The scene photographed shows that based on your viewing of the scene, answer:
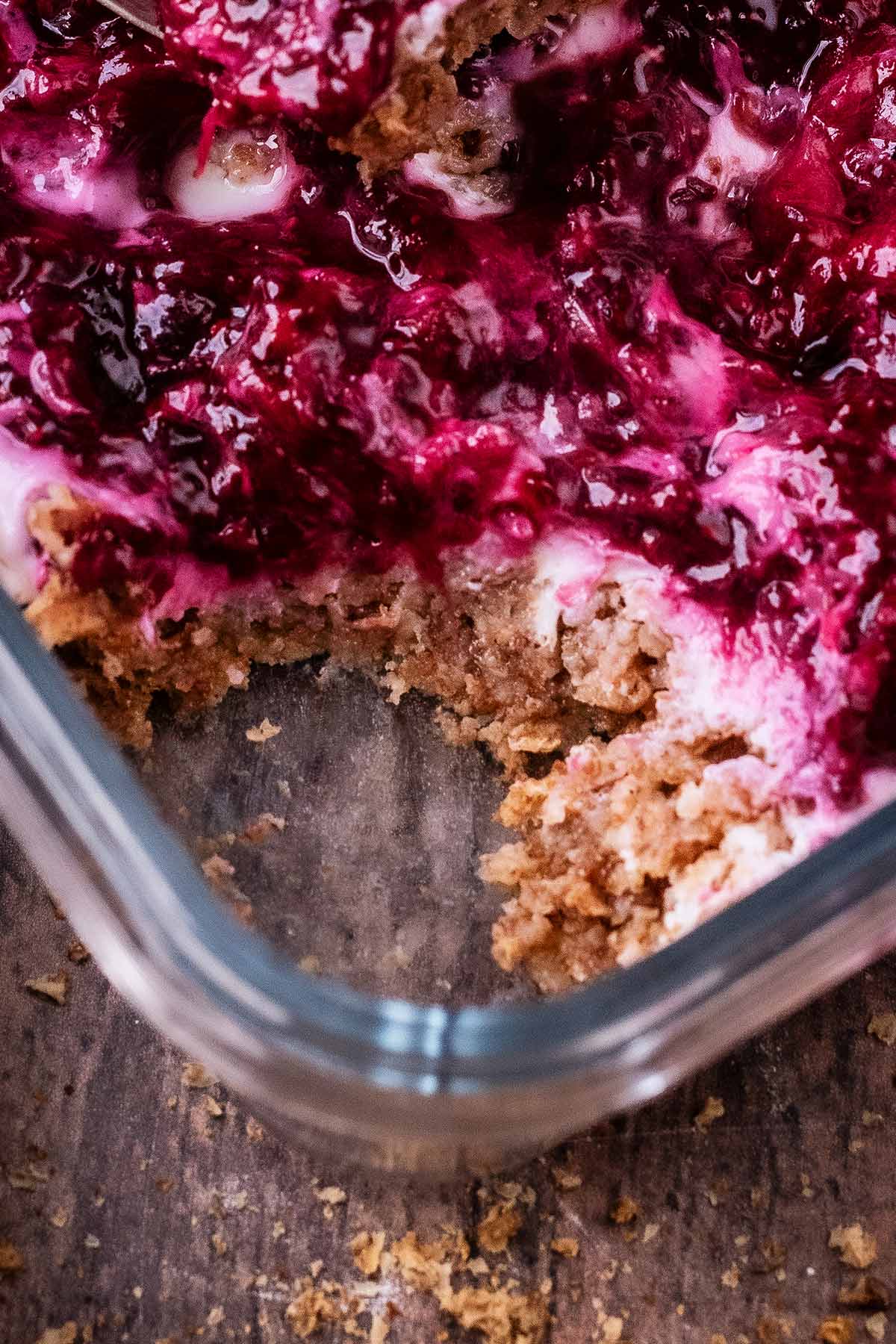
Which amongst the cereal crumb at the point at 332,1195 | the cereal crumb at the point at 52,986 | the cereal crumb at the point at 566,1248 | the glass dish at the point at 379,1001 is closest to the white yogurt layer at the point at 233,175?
the glass dish at the point at 379,1001

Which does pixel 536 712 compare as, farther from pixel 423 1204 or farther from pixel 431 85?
pixel 431 85

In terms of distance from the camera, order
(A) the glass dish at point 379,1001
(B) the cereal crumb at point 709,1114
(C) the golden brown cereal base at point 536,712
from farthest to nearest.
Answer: (B) the cereal crumb at point 709,1114 → (C) the golden brown cereal base at point 536,712 → (A) the glass dish at point 379,1001

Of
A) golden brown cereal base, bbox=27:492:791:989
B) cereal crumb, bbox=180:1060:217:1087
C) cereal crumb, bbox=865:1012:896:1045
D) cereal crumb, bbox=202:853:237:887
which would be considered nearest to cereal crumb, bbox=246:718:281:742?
golden brown cereal base, bbox=27:492:791:989

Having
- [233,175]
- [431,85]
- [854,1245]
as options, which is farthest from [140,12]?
[854,1245]

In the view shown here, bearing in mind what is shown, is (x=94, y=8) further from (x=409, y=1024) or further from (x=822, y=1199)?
(x=822, y=1199)

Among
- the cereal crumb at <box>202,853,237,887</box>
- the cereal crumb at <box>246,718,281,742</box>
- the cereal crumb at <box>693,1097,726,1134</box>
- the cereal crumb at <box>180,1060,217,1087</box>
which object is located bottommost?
the cereal crumb at <box>180,1060,217,1087</box>

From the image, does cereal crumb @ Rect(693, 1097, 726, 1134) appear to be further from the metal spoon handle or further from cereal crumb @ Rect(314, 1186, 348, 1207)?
the metal spoon handle

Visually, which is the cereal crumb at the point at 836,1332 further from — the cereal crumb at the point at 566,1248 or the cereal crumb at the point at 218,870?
the cereal crumb at the point at 218,870
